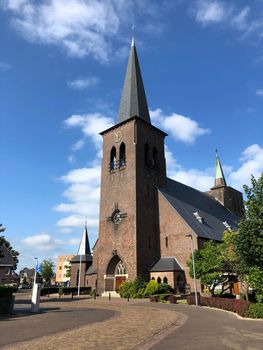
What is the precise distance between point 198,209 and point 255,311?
31.2 meters

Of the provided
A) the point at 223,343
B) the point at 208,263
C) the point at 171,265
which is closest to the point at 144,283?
the point at 171,265

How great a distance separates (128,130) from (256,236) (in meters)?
27.5

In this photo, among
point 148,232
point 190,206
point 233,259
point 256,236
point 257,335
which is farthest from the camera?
point 190,206

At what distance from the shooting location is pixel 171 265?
36.8 m

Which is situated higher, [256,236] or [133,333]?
[256,236]

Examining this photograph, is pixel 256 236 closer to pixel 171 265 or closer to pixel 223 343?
pixel 223 343

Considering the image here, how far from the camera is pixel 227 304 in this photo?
2284 cm

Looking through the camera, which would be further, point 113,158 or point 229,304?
point 113,158

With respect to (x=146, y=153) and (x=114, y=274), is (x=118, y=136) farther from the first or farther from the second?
(x=114, y=274)

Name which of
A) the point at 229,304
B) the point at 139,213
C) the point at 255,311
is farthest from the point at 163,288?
the point at 255,311

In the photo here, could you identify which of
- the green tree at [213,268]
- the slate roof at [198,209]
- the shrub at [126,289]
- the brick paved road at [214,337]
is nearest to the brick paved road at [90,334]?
the brick paved road at [214,337]

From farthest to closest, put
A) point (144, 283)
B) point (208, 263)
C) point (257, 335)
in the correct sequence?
1. point (144, 283)
2. point (208, 263)
3. point (257, 335)

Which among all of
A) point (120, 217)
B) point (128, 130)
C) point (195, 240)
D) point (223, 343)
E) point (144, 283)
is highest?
point (128, 130)

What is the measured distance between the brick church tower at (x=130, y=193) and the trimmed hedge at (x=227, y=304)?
10.9m
